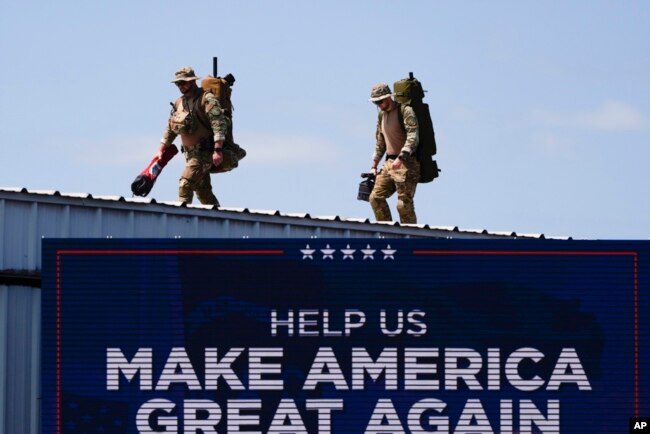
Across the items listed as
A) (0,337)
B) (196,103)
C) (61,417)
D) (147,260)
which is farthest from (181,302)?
(196,103)

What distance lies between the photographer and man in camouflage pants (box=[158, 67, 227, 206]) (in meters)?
26.4

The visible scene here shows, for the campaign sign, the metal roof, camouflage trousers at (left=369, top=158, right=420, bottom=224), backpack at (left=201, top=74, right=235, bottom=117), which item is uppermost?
backpack at (left=201, top=74, right=235, bottom=117)

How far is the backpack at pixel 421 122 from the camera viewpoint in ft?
89.1

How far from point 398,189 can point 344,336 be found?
8.93 metres

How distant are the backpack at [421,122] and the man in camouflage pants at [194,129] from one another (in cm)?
285

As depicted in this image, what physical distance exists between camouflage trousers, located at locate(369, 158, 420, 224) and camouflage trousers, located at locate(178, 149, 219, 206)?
A: 2.62 metres

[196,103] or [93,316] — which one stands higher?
[196,103]

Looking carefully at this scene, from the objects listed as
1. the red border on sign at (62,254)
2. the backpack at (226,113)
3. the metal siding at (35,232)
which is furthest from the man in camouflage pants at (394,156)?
the red border on sign at (62,254)

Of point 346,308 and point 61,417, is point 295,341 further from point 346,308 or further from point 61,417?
point 61,417

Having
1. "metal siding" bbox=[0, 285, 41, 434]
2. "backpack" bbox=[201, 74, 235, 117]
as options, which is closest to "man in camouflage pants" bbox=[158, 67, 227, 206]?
"backpack" bbox=[201, 74, 235, 117]

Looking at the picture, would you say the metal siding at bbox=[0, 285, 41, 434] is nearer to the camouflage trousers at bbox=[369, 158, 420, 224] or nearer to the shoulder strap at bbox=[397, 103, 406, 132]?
the camouflage trousers at bbox=[369, 158, 420, 224]

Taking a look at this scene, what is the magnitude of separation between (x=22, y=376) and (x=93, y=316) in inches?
151

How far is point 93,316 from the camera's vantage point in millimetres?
18156

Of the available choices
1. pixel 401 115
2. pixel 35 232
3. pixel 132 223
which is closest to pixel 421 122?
pixel 401 115
